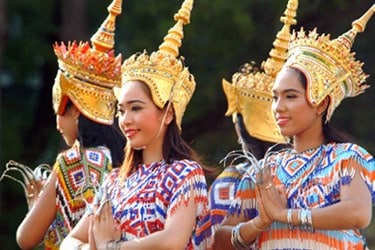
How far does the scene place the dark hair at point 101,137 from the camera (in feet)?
27.4

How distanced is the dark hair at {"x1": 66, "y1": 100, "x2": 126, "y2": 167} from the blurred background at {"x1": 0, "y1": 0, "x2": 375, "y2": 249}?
5.17 metres

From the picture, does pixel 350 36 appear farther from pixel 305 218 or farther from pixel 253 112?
pixel 253 112

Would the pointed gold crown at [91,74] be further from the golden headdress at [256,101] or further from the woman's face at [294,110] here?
the woman's face at [294,110]

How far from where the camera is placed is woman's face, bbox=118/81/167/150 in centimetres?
711

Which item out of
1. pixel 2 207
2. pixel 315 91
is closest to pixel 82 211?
pixel 315 91

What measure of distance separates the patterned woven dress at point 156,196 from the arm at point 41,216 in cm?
111

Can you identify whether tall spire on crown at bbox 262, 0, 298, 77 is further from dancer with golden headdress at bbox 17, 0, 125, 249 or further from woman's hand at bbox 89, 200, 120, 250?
woman's hand at bbox 89, 200, 120, 250

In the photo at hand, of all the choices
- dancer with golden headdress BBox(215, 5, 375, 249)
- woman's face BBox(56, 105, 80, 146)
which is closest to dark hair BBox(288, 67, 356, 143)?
dancer with golden headdress BBox(215, 5, 375, 249)

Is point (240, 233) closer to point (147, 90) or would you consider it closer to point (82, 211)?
point (147, 90)

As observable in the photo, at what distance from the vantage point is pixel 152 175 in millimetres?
7078

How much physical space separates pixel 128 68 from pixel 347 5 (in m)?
7.11

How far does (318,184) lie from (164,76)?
2.76 feet

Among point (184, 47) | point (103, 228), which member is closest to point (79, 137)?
point (103, 228)

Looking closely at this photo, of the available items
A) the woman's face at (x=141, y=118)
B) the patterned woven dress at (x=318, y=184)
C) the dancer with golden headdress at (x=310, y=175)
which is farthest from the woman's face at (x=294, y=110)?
the woman's face at (x=141, y=118)
